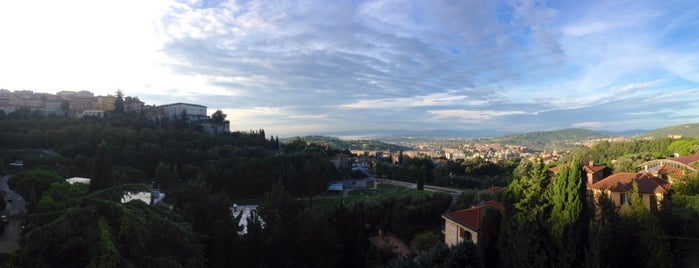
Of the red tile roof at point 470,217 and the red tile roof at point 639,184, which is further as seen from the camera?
the red tile roof at point 470,217

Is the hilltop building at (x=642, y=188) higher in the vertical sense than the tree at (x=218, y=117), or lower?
lower

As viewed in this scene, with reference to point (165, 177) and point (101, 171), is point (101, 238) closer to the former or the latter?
point (101, 171)

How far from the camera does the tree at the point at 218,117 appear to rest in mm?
75062

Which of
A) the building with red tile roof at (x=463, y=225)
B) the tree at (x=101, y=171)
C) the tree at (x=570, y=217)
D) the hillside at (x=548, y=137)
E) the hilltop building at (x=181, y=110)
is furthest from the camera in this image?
the hillside at (x=548, y=137)

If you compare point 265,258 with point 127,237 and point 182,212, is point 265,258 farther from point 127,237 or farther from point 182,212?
point 127,237

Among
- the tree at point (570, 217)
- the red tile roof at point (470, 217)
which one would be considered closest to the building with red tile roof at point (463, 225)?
the red tile roof at point (470, 217)

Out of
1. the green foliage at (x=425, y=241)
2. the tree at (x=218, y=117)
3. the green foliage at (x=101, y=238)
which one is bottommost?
the green foliage at (x=425, y=241)

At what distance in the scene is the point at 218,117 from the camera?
7556cm

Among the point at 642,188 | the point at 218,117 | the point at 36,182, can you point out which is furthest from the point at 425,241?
the point at 218,117

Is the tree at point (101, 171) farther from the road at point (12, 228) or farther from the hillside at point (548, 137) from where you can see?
the hillside at point (548, 137)

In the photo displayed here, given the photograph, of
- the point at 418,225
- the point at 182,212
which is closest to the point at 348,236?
the point at 182,212

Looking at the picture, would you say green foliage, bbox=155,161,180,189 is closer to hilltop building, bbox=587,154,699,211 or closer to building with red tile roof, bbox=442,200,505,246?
building with red tile roof, bbox=442,200,505,246

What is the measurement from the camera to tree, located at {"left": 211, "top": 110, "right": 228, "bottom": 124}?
246 ft

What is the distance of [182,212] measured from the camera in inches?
418
